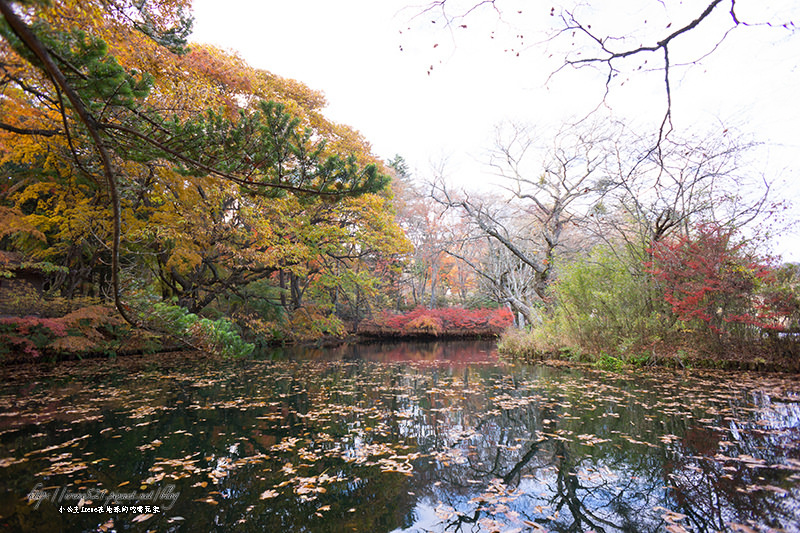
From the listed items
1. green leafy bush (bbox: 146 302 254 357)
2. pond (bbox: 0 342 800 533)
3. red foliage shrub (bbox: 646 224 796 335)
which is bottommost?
pond (bbox: 0 342 800 533)

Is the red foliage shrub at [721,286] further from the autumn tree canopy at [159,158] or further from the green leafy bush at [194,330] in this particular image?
the green leafy bush at [194,330]

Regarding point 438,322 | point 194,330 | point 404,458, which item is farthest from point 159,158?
point 438,322

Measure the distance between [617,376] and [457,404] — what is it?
4105 millimetres

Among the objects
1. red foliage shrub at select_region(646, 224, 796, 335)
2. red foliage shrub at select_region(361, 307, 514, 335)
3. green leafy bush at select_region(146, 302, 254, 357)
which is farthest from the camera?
red foliage shrub at select_region(361, 307, 514, 335)

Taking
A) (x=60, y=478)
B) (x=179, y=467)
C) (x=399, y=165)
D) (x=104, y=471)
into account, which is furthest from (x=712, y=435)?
(x=399, y=165)

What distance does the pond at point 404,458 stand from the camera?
2.39 m

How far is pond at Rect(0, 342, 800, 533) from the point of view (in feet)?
7.84

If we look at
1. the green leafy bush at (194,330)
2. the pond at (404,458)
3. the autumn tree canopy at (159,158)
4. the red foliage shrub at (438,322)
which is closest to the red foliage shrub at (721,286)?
the pond at (404,458)

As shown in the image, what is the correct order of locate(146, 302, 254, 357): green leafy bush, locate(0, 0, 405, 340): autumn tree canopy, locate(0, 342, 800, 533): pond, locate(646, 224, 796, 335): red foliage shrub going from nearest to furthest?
locate(0, 342, 800, 533): pond, locate(0, 0, 405, 340): autumn tree canopy, locate(146, 302, 254, 357): green leafy bush, locate(646, 224, 796, 335): red foliage shrub

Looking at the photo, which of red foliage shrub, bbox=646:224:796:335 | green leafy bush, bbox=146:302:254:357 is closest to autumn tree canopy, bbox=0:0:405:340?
green leafy bush, bbox=146:302:254:357

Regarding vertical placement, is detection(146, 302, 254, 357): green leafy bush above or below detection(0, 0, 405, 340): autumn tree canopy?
below

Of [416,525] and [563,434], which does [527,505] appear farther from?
[563,434]

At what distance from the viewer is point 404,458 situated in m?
3.44

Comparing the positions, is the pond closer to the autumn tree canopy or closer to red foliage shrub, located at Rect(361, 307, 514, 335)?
the autumn tree canopy
